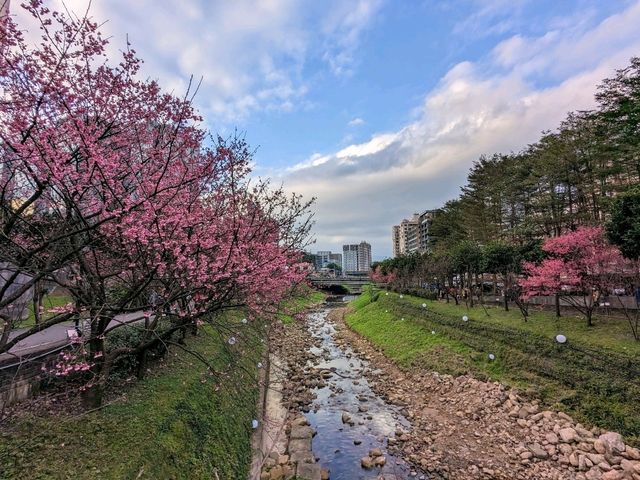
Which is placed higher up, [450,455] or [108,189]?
[108,189]

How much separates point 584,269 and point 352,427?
12.8m

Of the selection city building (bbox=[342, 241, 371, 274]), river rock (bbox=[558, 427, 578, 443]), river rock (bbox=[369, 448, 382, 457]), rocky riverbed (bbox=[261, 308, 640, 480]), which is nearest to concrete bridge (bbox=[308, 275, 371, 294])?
rocky riverbed (bbox=[261, 308, 640, 480])

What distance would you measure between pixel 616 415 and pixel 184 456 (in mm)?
11152

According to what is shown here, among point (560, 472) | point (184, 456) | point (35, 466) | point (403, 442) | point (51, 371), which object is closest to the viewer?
point (35, 466)

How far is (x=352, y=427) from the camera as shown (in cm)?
1223

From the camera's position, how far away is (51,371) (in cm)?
739

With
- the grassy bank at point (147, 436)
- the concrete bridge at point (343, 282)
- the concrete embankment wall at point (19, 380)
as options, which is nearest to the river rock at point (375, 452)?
the grassy bank at point (147, 436)

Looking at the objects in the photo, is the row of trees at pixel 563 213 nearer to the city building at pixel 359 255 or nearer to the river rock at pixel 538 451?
the river rock at pixel 538 451

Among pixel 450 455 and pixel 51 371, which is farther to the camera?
pixel 450 455

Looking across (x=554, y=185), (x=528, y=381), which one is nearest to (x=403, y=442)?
(x=528, y=381)

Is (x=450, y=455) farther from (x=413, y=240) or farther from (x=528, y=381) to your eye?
(x=413, y=240)

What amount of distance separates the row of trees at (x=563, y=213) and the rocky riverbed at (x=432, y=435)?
684 centimetres

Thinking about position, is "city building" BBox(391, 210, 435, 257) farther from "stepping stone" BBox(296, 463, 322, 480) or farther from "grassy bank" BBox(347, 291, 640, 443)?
"stepping stone" BBox(296, 463, 322, 480)

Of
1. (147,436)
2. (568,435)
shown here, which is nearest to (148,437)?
(147,436)
